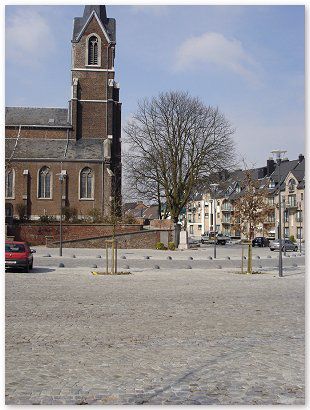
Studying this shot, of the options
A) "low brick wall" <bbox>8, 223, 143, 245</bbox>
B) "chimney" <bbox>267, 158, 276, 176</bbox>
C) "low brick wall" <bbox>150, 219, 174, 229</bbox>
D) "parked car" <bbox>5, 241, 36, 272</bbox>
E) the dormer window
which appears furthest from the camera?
"chimney" <bbox>267, 158, 276, 176</bbox>

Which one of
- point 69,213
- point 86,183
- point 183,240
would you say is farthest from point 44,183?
point 183,240

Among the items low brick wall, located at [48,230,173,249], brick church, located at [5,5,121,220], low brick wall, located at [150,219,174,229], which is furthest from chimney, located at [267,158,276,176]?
low brick wall, located at [48,230,173,249]

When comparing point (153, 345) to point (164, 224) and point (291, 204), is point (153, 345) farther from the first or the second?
point (291, 204)

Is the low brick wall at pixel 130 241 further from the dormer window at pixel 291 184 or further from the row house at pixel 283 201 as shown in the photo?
the dormer window at pixel 291 184

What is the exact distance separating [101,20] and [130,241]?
101ft

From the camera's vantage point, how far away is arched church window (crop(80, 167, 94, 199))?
6400 centimetres

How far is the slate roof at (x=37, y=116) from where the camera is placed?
228ft

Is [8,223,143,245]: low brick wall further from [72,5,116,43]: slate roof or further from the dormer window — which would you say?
the dormer window

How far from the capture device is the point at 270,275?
82.8 feet

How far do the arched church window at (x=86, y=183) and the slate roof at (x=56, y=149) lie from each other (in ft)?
5.13

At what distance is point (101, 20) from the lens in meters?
68.3

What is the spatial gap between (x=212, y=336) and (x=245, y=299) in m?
5.88

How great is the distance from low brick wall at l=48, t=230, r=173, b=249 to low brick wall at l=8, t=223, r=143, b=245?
110 cm

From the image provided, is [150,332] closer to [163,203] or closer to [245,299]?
[245,299]
